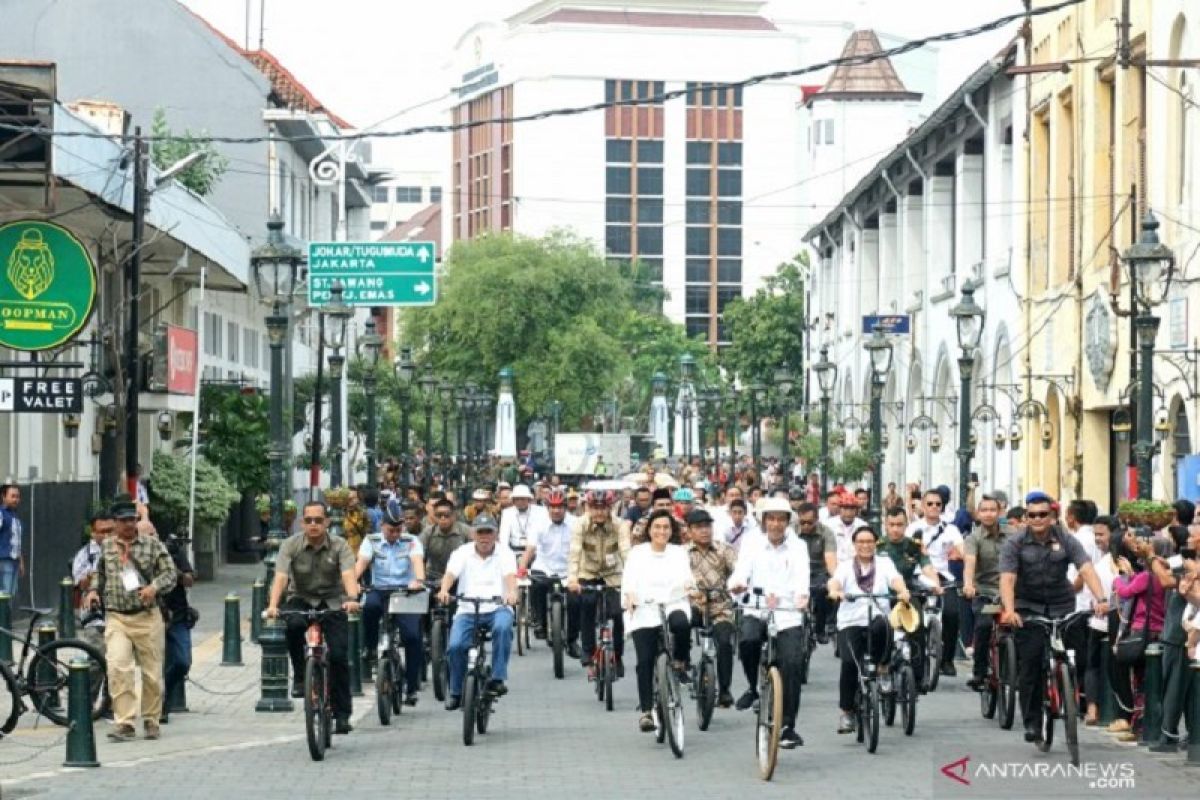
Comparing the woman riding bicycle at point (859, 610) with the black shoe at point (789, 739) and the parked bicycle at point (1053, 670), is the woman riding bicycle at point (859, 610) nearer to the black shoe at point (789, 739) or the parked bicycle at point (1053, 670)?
the black shoe at point (789, 739)

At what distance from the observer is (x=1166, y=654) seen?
16688mm

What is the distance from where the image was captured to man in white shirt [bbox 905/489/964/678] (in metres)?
23.2

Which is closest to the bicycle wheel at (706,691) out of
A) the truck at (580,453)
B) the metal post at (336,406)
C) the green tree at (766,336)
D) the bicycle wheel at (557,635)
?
the bicycle wheel at (557,635)

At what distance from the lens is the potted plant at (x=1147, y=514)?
18438 millimetres

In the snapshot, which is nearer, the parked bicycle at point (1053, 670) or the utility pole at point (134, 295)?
the parked bicycle at point (1053, 670)

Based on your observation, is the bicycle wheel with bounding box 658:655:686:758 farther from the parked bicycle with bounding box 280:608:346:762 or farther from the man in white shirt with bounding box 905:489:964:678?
the man in white shirt with bounding box 905:489:964:678

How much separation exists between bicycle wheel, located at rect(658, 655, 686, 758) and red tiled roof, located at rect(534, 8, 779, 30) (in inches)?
5696

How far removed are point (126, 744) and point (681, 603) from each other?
4.02 m

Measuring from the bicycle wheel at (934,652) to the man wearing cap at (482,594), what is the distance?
4.49 m

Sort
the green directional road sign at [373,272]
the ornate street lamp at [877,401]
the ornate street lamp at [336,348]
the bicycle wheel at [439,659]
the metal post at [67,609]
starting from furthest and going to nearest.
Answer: the green directional road sign at [373,272]
the ornate street lamp at [877,401]
the ornate street lamp at [336,348]
the metal post at [67,609]
the bicycle wheel at [439,659]

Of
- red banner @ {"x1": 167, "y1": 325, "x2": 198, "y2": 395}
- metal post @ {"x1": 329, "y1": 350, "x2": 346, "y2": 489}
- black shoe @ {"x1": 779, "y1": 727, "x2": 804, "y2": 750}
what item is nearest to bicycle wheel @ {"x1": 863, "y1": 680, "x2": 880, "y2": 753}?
black shoe @ {"x1": 779, "y1": 727, "x2": 804, "y2": 750}

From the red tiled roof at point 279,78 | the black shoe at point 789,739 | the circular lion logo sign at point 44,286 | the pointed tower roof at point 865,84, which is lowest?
the black shoe at point 789,739

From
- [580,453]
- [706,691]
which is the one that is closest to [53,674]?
[706,691]

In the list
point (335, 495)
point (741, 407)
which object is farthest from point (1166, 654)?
point (741, 407)
